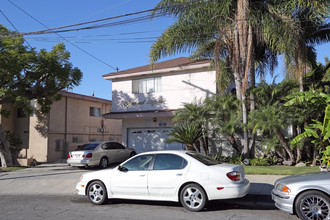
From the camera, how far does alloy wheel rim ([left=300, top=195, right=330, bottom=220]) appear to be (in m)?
5.50

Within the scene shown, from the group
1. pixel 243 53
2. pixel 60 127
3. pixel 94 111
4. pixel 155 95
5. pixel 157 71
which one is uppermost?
pixel 157 71

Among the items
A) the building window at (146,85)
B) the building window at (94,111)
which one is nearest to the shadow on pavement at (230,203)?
the building window at (146,85)

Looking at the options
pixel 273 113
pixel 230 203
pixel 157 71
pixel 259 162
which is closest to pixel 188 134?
pixel 259 162

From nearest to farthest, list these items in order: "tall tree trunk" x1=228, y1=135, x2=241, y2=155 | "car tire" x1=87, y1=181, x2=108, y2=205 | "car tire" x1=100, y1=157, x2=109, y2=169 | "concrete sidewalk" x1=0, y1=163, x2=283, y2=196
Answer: "car tire" x1=87, y1=181, x2=108, y2=205, "concrete sidewalk" x1=0, y1=163, x2=283, y2=196, "tall tree trunk" x1=228, y1=135, x2=241, y2=155, "car tire" x1=100, y1=157, x2=109, y2=169

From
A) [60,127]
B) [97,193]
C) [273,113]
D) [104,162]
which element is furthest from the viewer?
[60,127]

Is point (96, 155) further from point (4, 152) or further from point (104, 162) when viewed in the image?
point (4, 152)

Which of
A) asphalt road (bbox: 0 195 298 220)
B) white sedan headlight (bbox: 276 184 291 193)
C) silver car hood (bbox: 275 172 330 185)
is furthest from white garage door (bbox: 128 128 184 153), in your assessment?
silver car hood (bbox: 275 172 330 185)

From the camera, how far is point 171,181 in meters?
6.97

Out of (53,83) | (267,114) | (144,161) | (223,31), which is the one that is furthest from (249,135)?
(53,83)

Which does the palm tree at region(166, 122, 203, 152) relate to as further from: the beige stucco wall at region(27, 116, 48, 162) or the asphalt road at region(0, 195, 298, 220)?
the beige stucco wall at region(27, 116, 48, 162)

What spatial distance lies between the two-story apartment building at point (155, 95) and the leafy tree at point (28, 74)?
3092mm

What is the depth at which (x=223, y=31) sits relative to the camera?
14.2 metres

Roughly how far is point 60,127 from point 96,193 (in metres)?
13.6

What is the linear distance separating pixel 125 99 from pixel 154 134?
296 centimetres
